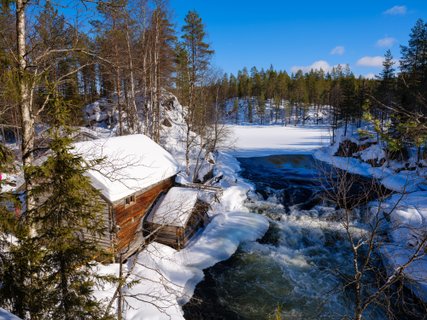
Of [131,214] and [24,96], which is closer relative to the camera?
[24,96]

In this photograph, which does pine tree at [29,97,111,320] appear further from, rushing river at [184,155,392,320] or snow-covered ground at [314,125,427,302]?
Result: snow-covered ground at [314,125,427,302]

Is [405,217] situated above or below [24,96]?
below

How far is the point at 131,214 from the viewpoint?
1351 centimetres

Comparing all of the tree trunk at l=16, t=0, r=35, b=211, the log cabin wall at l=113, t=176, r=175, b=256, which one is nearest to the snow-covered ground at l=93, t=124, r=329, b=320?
the log cabin wall at l=113, t=176, r=175, b=256

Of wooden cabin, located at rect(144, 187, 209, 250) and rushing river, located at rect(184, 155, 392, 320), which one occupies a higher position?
wooden cabin, located at rect(144, 187, 209, 250)

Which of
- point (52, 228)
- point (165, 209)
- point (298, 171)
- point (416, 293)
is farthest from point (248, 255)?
point (298, 171)

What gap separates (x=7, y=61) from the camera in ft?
16.3

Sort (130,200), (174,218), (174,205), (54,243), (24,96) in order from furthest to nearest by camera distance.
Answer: (174,205), (174,218), (130,200), (24,96), (54,243)

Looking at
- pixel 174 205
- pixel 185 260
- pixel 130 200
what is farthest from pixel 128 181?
pixel 185 260

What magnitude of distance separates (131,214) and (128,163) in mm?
2767

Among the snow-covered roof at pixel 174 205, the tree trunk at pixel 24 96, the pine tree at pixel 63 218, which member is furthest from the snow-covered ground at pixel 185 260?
the tree trunk at pixel 24 96

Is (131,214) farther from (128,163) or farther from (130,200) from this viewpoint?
(128,163)

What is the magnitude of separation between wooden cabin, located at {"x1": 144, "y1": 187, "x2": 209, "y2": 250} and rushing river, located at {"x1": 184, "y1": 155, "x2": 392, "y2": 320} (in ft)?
8.25

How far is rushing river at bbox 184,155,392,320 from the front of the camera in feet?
35.4
